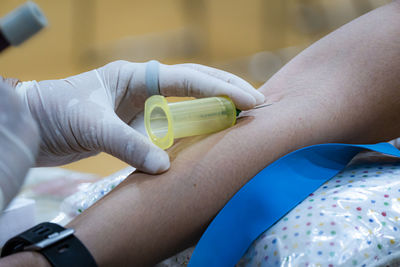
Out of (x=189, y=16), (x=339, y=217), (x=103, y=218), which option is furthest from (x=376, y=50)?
(x=189, y=16)

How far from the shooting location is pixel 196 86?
3.30ft

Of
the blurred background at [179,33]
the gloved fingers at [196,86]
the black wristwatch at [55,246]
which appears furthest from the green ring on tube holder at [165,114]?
the blurred background at [179,33]

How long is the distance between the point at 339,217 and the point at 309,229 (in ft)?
0.21

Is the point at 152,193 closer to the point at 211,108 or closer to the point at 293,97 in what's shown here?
the point at 211,108

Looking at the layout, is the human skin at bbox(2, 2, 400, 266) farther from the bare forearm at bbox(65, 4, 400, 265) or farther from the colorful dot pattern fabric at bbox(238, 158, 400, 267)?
the colorful dot pattern fabric at bbox(238, 158, 400, 267)

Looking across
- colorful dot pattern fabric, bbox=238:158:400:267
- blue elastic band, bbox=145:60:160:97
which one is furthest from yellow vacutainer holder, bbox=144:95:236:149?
colorful dot pattern fabric, bbox=238:158:400:267

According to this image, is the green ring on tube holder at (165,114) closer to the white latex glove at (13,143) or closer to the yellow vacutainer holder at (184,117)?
the yellow vacutainer holder at (184,117)

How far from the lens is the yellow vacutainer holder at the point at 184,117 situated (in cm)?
88

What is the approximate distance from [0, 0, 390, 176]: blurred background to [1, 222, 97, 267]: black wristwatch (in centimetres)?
246

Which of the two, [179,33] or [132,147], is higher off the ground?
[179,33]

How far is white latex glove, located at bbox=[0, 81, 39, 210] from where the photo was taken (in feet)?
1.65

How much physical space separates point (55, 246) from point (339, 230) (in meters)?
0.51

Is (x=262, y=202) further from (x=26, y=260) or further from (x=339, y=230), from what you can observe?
(x=26, y=260)

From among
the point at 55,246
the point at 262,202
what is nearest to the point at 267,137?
the point at 262,202
